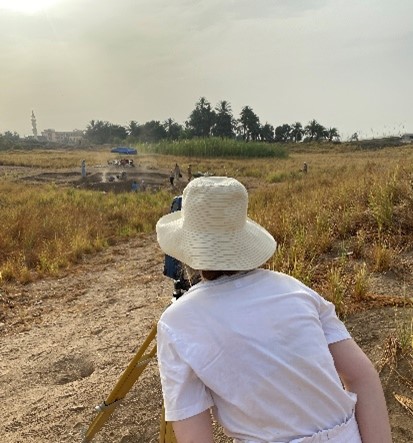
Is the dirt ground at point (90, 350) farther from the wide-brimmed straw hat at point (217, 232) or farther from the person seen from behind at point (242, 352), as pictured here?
the wide-brimmed straw hat at point (217, 232)

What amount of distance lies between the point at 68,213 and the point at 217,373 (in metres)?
9.86

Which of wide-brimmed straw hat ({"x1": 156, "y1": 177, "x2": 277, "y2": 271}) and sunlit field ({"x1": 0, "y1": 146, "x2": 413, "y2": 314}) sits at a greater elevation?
wide-brimmed straw hat ({"x1": 156, "y1": 177, "x2": 277, "y2": 271})

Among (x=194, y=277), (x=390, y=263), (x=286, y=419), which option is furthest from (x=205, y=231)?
(x=390, y=263)

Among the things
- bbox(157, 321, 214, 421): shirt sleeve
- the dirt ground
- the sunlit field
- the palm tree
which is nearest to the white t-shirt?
bbox(157, 321, 214, 421): shirt sleeve

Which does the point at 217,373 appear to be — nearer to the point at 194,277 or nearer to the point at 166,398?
the point at 166,398

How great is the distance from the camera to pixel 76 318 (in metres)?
4.86

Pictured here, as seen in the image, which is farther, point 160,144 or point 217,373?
point 160,144

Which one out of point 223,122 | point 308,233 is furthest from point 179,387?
point 223,122

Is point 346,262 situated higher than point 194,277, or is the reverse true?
point 194,277

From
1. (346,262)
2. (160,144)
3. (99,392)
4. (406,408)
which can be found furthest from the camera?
(160,144)

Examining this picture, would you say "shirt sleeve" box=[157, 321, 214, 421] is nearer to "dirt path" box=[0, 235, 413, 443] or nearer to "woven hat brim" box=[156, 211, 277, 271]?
"woven hat brim" box=[156, 211, 277, 271]

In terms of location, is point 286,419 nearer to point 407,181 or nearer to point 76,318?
point 76,318

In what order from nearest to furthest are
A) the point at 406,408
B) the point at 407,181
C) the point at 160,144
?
1. the point at 406,408
2. the point at 407,181
3. the point at 160,144

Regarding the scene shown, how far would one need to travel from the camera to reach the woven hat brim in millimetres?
1250
